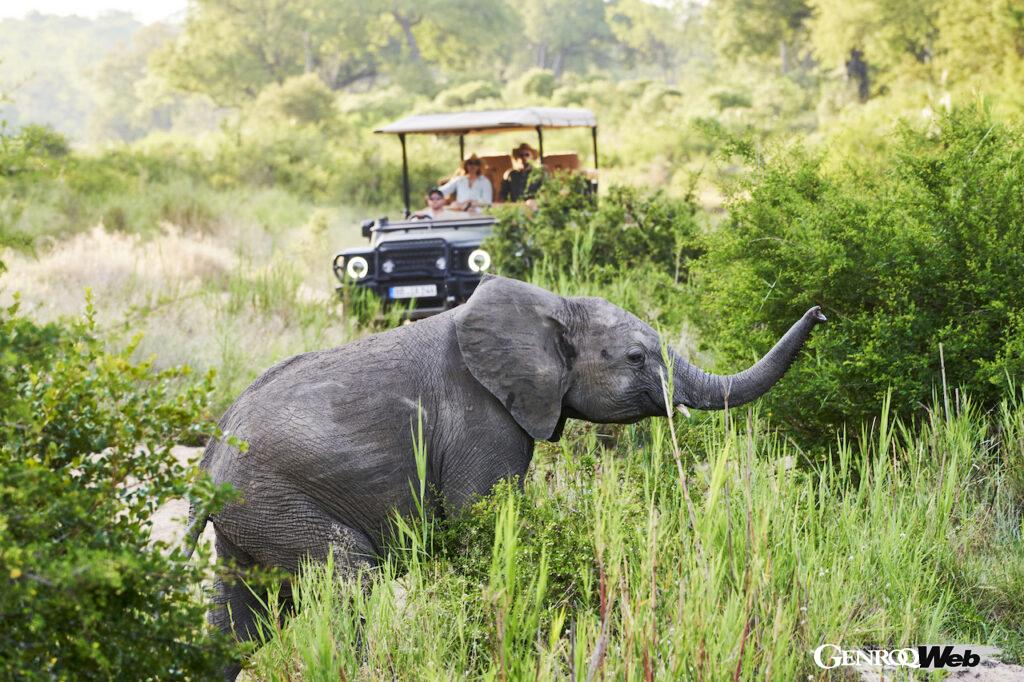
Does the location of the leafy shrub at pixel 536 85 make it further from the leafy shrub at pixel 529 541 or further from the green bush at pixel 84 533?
the green bush at pixel 84 533

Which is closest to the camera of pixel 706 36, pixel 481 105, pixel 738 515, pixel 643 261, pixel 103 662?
pixel 103 662

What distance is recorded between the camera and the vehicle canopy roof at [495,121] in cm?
1217

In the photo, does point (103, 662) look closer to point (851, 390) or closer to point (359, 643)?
point (359, 643)

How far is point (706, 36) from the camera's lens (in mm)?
81375

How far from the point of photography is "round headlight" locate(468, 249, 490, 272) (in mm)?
10125

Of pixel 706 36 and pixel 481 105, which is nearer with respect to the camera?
pixel 481 105

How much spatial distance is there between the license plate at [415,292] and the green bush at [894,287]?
163 inches

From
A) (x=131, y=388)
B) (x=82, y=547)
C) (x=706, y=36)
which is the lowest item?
(x=82, y=547)

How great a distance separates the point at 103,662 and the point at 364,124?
40.9 m

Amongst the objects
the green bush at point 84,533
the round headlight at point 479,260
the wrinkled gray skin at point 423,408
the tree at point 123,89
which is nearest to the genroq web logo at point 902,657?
the wrinkled gray skin at point 423,408

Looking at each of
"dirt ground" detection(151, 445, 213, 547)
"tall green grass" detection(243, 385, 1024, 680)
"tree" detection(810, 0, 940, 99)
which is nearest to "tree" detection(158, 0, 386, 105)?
"tree" detection(810, 0, 940, 99)

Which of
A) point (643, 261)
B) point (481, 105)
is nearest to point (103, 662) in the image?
point (643, 261)

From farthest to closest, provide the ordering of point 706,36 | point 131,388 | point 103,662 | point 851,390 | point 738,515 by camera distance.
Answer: point 706,36 → point 851,390 → point 738,515 → point 131,388 → point 103,662

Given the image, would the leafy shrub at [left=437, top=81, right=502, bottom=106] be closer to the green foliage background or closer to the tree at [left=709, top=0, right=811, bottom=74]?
the tree at [left=709, top=0, right=811, bottom=74]
